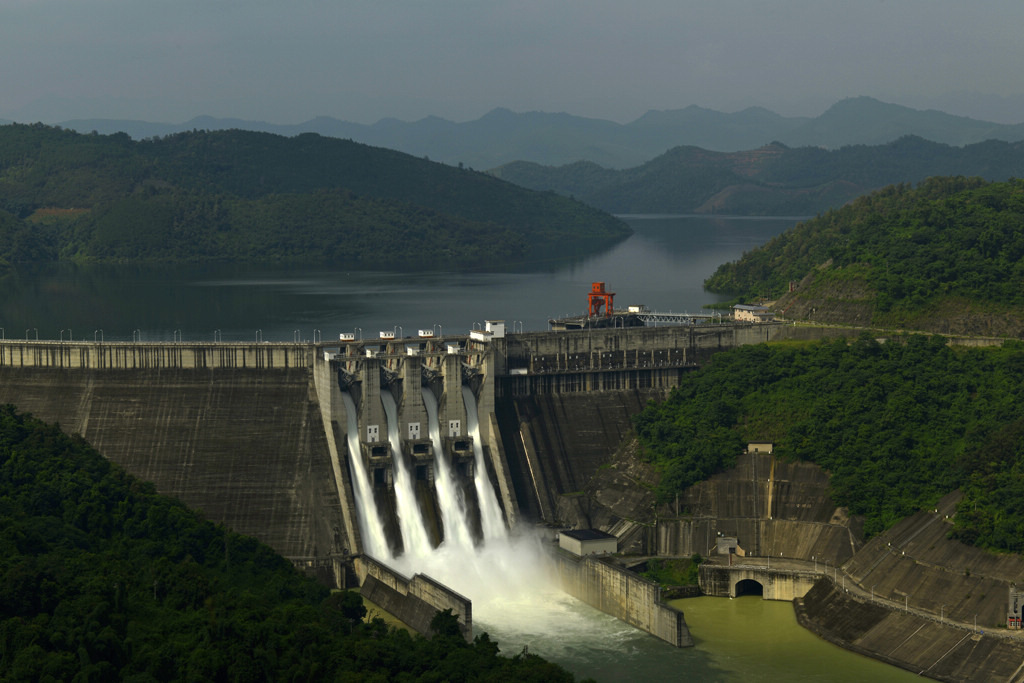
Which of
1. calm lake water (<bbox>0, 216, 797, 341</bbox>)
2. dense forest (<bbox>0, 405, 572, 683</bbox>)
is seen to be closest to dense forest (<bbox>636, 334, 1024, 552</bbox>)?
calm lake water (<bbox>0, 216, 797, 341</bbox>)

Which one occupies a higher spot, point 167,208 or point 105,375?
point 167,208

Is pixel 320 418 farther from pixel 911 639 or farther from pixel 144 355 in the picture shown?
pixel 911 639

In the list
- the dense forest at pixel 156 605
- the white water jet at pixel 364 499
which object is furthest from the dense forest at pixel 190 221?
the dense forest at pixel 156 605

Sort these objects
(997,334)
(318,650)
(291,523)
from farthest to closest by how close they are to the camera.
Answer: (997,334), (291,523), (318,650)

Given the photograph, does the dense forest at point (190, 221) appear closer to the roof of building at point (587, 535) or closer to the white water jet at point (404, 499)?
the white water jet at point (404, 499)

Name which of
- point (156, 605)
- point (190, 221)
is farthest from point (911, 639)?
point (190, 221)

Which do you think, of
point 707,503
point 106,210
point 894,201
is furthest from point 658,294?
point 106,210

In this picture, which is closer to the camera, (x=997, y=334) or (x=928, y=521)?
(x=928, y=521)

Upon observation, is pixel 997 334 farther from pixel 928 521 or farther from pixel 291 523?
pixel 291 523
